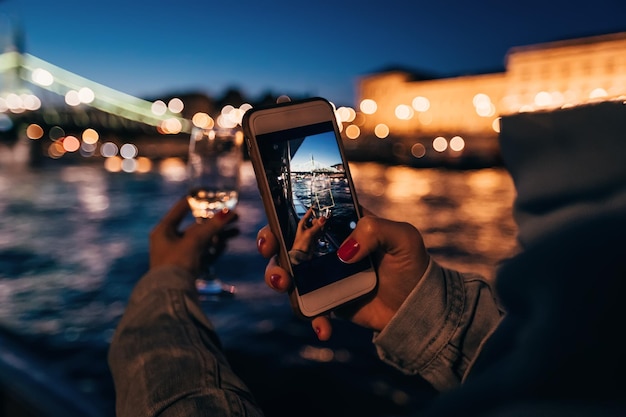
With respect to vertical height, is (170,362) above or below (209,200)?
below

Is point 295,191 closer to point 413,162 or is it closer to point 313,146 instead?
point 313,146

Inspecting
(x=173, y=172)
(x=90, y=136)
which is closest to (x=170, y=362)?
(x=173, y=172)

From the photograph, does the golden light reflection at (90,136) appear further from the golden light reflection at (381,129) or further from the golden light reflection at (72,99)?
the golden light reflection at (381,129)

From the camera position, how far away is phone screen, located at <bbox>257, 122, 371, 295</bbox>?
644 millimetres

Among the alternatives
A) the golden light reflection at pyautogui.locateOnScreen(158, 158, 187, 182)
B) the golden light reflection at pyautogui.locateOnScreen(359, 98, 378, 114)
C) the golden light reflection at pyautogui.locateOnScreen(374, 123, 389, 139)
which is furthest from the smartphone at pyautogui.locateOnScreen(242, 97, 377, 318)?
the golden light reflection at pyautogui.locateOnScreen(359, 98, 378, 114)

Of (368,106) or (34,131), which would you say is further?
(368,106)

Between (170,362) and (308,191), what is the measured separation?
234 mm

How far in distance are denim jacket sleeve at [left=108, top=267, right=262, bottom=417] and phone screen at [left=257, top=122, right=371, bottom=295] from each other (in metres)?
0.13

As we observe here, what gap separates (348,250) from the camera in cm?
67

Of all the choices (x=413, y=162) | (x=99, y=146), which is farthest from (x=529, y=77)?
(x=99, y=146)

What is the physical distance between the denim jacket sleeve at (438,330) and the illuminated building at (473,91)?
2225 centimetres

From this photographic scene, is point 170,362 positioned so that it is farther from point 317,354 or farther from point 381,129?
point 381,129

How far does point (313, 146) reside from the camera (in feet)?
2.23

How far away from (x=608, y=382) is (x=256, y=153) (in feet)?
1.33
